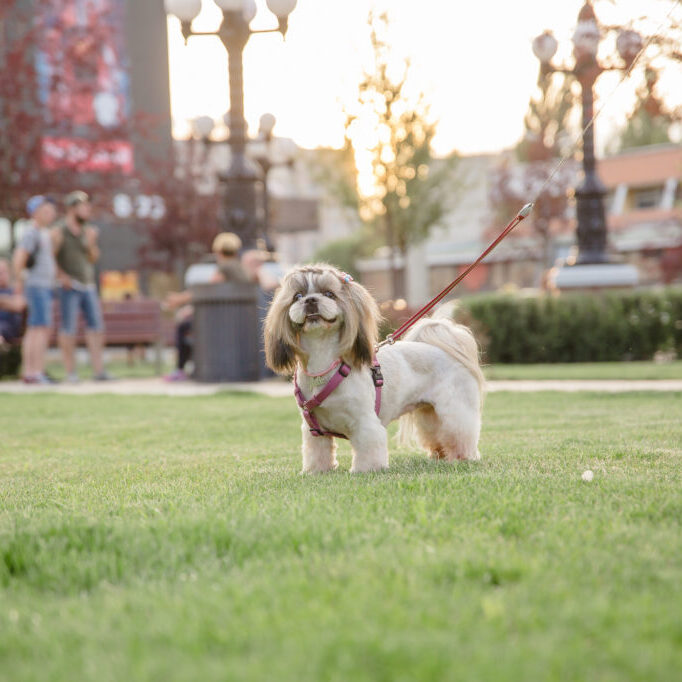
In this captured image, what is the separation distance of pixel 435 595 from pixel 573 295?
40.8 feet

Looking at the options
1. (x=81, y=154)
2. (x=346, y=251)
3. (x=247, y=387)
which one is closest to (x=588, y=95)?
(x=247, y=387)

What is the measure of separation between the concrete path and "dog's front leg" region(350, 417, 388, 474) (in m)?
5.10

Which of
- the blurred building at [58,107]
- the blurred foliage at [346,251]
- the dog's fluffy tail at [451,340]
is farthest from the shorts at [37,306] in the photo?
the blurred foliage at [346,251]

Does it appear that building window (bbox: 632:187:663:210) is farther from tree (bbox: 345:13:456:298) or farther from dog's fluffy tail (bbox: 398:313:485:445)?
dog's fluffy tail (bbox: 398:313:485:445)

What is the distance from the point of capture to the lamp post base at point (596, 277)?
1516 centimetres

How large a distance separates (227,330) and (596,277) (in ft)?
22.8

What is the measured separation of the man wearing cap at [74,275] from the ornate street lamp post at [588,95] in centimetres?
804

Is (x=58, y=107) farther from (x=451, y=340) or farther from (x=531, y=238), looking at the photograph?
(x=531, y=238)

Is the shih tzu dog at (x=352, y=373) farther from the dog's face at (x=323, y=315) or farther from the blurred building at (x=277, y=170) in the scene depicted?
the blurred building at (x=277, y=170)

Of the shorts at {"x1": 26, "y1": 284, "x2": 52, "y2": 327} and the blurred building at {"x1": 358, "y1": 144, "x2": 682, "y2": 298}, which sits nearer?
the shorts at {"x1": 26, "y1": 284, "x2": 52, "y2": 327}

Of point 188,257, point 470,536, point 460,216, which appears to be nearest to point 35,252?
point 470,536

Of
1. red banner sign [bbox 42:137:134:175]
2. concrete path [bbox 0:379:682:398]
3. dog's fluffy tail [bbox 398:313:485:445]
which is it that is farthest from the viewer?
red banner sign [bbox 42:137:134:175]

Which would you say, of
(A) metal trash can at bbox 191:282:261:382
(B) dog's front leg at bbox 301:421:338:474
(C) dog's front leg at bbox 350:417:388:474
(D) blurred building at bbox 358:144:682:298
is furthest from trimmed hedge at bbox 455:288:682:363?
(D) blurred building at bbox 358:144:682:298

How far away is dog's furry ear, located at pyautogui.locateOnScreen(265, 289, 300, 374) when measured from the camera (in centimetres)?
465
